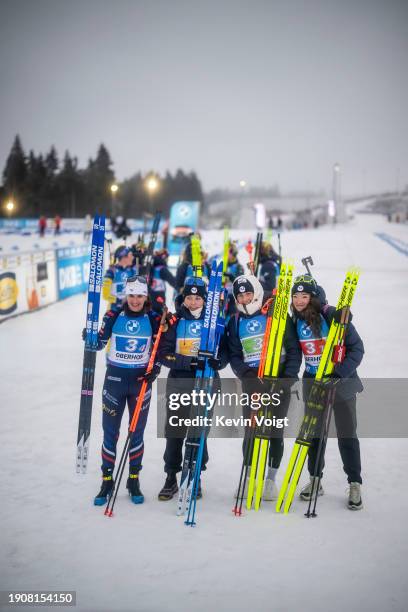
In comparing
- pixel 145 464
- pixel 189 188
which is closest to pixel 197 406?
pixel 145 464

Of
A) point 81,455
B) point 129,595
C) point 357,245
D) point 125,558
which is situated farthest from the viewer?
point 357,245

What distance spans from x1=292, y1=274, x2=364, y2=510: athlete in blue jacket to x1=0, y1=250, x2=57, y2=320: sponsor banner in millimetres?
10061

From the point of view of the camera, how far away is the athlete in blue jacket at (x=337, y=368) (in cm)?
468

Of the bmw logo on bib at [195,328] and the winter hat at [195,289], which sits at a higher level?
the winter hat at [195,289]

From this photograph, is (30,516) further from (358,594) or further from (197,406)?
(358,594)

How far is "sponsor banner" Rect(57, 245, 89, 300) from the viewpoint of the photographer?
16.7m

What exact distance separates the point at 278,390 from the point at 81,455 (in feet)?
7.13

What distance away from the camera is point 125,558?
4.01 metres

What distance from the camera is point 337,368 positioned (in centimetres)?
458

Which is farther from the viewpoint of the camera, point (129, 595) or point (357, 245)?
point (357, 245)

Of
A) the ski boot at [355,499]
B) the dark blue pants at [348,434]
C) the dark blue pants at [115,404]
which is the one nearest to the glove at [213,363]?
the dark blue pants at [115,404]

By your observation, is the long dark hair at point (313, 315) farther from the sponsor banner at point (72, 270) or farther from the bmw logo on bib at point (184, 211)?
the bmw logo on bib at point (184, 211)

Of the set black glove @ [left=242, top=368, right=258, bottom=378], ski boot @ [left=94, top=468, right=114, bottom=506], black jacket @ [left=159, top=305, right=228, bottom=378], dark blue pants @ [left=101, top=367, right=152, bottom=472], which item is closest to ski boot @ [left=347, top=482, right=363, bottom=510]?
black glove @ [left=242, top=368, right=258, bottom=378]

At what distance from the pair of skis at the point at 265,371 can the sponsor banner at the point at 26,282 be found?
32.7 ft
